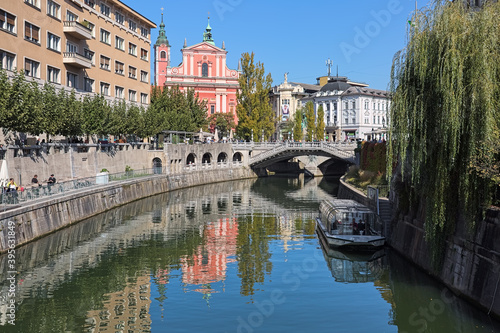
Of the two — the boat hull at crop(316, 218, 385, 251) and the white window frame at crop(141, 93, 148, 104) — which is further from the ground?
the white window frame at crop(141, 93, 148, 104)

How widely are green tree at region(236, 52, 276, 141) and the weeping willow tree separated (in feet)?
224

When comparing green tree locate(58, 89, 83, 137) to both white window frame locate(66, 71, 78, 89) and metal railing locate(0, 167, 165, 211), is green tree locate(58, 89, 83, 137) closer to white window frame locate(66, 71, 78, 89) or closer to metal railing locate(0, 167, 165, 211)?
metal railing locate(0, 167, 165, 211)

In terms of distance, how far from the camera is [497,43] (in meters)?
22.0

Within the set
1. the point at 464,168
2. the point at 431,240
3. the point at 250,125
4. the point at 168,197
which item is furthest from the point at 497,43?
the point at 250,125

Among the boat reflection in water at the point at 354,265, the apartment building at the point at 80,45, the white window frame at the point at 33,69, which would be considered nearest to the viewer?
the boat reflection in water at the point at 354,265

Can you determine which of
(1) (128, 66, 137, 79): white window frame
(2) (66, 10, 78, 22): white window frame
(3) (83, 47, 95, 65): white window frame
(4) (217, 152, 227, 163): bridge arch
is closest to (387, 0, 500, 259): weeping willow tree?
(2) (66, 10, 78, 22): white window frame

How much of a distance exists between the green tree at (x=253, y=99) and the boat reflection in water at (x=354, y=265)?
60136 millimetres

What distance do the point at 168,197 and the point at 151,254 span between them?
30.3 metres

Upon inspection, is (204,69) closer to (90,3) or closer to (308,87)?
(308,87)

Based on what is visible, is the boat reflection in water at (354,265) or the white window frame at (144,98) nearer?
the boat reflection in water at (354,265)

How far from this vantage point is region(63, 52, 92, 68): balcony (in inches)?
2222

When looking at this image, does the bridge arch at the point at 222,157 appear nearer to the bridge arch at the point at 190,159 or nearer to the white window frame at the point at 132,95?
the bridge arch at the point at 190,159

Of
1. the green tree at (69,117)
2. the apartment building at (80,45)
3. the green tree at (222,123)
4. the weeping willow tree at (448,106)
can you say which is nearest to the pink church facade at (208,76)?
the green tree at (222,123)

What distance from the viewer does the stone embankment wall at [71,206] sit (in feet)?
102
